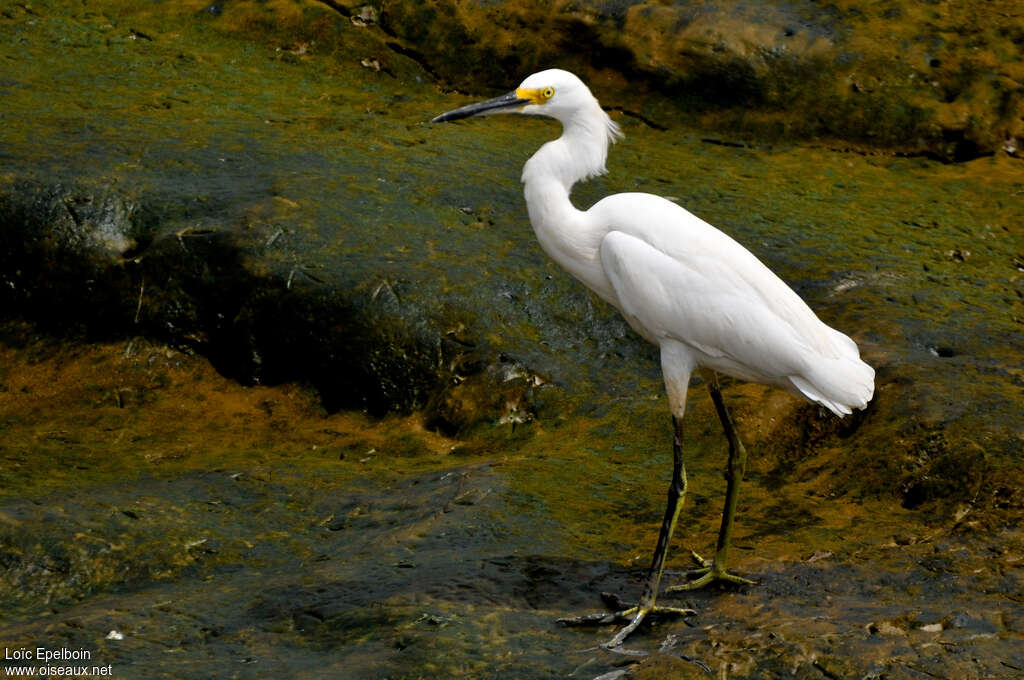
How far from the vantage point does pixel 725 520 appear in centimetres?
471

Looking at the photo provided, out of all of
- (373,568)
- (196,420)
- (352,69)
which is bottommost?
(196,420)

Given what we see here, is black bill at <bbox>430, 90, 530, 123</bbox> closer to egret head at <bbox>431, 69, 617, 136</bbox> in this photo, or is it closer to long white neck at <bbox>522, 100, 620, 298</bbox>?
egret head at <bbox>431, 69, 617, 136</bbox>

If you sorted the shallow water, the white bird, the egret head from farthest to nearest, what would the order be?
the egret head → the white bird → the shallow water

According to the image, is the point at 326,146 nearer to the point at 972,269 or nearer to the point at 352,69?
the point at 352,69

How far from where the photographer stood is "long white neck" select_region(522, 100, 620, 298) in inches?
195

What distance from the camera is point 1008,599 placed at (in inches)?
166

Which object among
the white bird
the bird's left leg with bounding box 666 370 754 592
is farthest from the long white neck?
the bird's left leg with bounding box 666 370 754 592

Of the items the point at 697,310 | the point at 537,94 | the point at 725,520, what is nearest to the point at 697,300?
the point at 697,310

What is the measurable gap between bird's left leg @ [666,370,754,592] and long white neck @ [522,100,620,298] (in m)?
0.69

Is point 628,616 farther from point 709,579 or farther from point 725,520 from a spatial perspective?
point 725,520

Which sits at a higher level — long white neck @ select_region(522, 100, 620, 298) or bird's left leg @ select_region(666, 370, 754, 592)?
long white neck @ select_region(522, 100, 620, 298)

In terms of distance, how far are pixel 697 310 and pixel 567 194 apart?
773 millimetres

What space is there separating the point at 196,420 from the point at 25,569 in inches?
78.1

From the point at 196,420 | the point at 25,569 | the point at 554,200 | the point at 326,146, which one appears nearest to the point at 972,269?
the point at 554,200
